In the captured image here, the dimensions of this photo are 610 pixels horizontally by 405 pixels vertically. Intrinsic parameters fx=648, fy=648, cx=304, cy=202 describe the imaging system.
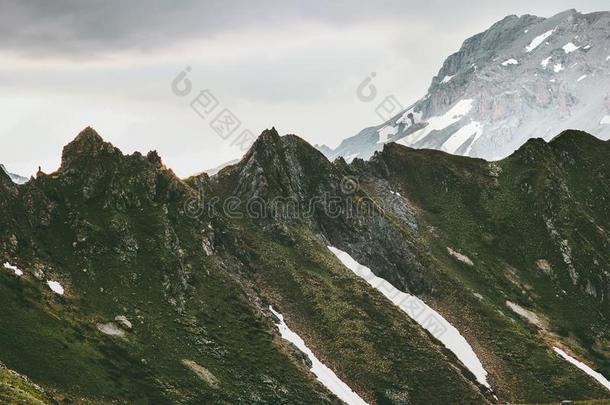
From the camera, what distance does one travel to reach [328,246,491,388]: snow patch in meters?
109

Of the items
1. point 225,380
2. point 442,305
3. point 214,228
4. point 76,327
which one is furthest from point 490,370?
point 76,327

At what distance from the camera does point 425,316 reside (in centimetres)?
12062

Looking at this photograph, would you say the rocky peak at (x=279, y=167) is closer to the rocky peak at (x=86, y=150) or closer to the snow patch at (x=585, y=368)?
the rocky peak at (x=86, y=150)

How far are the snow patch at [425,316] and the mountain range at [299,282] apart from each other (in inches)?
17.1

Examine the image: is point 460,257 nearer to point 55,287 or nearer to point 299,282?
point 299,282

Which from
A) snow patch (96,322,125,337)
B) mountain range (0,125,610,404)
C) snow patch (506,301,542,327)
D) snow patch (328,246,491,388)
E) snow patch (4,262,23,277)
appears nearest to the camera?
mountain range (0,125,610,404)

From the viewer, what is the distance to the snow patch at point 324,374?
93.9 meters

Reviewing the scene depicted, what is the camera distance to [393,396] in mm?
96375

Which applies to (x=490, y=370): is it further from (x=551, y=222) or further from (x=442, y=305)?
(x=551, y=222)

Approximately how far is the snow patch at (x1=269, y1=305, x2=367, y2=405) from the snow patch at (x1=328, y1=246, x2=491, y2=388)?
77.0 feet

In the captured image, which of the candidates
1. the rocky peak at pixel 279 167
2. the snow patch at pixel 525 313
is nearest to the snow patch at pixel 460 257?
the snow patch at pixel 525 313

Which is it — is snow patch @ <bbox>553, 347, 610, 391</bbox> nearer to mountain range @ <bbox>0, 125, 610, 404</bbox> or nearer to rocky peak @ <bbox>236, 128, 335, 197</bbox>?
mountain range @ <bbox>0, 125, 610, 404</bbox>

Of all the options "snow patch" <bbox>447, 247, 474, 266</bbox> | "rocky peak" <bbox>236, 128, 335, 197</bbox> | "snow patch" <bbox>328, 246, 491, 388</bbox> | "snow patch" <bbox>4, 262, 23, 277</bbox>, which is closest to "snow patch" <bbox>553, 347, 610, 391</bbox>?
"snow patch" <bbox>328, 246, 491, 388</bbox>

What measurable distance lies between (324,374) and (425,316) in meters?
30.6
